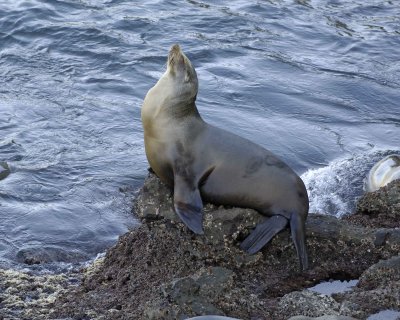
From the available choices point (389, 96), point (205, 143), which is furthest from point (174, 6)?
point (205, 143)

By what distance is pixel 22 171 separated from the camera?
9.63m

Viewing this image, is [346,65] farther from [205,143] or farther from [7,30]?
[205,143]

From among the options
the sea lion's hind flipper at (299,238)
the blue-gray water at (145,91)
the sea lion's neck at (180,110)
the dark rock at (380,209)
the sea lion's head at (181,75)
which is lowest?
the blue-gray water at (145,91)

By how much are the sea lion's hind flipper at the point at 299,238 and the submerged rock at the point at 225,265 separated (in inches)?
3.6

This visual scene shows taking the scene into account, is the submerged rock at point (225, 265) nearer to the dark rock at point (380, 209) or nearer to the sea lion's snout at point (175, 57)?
the dark rock at point (380, 209)

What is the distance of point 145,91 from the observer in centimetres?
1264

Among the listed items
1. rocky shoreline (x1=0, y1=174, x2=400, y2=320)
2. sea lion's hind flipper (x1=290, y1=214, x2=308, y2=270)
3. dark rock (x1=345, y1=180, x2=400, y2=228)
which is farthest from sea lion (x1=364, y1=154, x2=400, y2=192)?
sea lion's hind flipper (x1=290, y1=214, x2=308, y2=270)

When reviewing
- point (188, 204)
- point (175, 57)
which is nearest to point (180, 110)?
point (175, 57)

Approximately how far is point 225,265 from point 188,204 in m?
0.50

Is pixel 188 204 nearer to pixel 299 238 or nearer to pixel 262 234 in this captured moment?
pixel 262 234

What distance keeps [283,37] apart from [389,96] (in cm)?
291

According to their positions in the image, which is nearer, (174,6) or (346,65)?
A: (346,65)

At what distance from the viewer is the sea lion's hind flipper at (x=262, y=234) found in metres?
6.29

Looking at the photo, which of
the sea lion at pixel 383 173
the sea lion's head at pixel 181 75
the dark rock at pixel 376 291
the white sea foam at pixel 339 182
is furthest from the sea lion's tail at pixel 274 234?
the sea lion at pixel 383 173
